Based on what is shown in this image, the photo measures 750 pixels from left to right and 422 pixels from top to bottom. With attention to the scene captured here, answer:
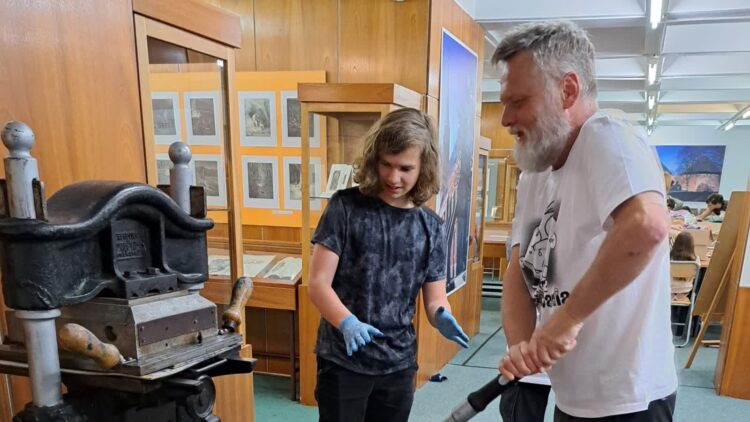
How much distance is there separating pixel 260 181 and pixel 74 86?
8.11ft

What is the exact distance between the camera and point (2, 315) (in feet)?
3.28

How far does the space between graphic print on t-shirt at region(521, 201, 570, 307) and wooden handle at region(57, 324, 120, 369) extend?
1022 millimetres

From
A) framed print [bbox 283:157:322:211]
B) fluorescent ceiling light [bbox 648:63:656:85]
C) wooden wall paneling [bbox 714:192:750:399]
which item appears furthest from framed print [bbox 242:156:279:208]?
fluorescent ceiling light [bbox 648:63:656:85]

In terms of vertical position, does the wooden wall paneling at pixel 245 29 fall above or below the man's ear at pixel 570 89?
above

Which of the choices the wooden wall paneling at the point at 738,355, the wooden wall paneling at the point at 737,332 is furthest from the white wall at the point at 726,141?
the wooden wall paneling at the point at 738,355

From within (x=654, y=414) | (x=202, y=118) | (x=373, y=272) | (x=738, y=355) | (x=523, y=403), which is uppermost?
(x=202, y=118)

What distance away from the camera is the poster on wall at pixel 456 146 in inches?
130

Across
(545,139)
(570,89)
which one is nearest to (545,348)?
(545,139)

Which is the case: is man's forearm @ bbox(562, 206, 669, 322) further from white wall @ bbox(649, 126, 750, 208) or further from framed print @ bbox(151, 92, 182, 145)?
white wall @ bbox(649, 126, 750, 208)

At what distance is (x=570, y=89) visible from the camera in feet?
3.70

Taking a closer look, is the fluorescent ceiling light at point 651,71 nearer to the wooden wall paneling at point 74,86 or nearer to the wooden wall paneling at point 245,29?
the wooden wall paneling at point 245,29

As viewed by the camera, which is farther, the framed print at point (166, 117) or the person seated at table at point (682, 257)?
the person seated at table at point (682, 257)

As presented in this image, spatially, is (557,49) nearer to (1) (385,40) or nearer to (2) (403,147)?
(2) (403,147)

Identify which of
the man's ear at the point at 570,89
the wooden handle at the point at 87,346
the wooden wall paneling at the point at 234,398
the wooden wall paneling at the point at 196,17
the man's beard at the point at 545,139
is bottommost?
the wooden wall paneling at the point at 234,398
